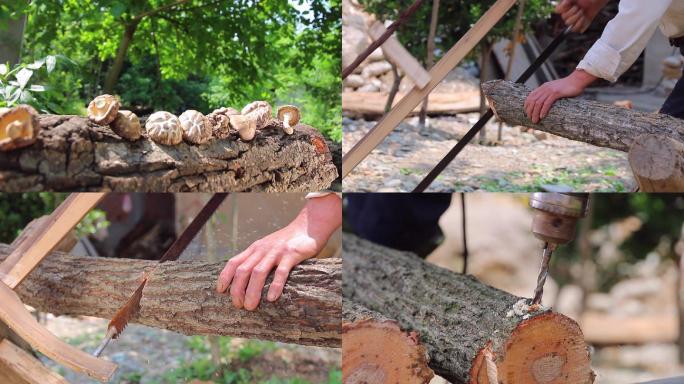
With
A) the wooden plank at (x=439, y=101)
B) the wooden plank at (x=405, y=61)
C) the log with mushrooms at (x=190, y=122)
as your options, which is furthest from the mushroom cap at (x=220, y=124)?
the wooden plank at (x=439, y=101)

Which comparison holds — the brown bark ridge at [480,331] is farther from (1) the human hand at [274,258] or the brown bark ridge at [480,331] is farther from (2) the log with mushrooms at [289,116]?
(2) the log with mushrooms at [289,116]

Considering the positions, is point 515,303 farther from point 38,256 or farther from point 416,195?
point 416,195

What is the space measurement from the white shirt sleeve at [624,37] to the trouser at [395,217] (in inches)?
26.5

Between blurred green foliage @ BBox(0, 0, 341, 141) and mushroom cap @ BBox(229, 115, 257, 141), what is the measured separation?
18 cm

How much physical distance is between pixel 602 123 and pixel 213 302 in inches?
22.7

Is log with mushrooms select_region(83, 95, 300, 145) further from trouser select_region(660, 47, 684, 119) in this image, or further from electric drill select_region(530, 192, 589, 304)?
trouser select_region(660, 47, 684, 119)

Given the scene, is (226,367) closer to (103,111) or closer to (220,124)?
(220,124)

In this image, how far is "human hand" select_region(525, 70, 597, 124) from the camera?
1.02m

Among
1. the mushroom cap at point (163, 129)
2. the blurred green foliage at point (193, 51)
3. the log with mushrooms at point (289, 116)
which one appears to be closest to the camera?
the mushroom cap at point (163, 129)

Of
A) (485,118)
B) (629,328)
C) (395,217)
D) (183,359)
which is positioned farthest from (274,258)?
(629,328)

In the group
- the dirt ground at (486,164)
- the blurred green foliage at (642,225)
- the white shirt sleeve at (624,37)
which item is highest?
the white shirt sleeve at (624,37)

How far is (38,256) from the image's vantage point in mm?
848

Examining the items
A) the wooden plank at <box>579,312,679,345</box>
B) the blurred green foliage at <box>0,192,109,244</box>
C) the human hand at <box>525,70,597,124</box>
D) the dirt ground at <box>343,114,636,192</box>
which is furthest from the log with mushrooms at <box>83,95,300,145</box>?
the wooden plank at <box>579,312,679,345</box>

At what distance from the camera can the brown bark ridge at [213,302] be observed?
0.86 m
